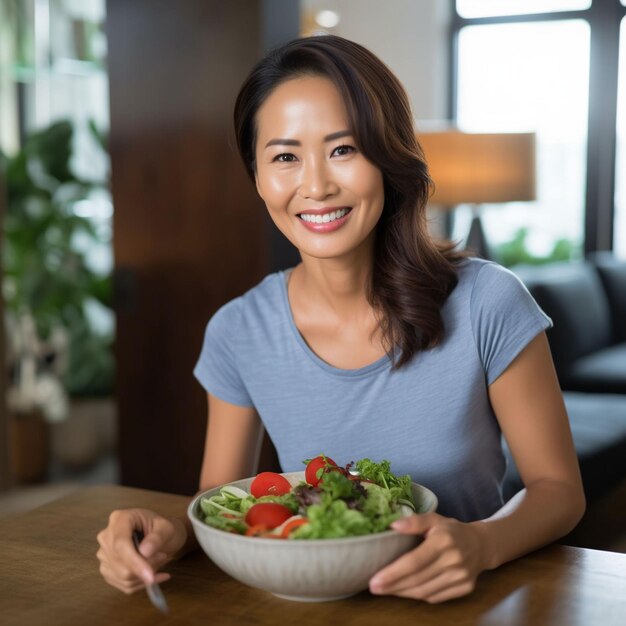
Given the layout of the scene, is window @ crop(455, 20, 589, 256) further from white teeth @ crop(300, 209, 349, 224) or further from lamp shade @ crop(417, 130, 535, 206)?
white teeth @ crop(300, 209, 349, 224)

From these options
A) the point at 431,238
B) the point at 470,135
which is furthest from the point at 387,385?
the point at 470,135

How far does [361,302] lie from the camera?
1.66 meters

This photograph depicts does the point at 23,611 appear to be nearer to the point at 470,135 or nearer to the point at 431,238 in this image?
the point at 431,238

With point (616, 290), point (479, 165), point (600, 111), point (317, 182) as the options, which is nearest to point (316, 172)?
point (317, 182)

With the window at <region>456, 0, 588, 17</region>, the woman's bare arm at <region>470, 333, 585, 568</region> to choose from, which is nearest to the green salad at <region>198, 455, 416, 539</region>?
the woman's bare arm at <region>470, 333, 585, 568</region>

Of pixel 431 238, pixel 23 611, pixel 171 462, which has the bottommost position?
pixel 171 462

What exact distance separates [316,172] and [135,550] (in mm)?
596

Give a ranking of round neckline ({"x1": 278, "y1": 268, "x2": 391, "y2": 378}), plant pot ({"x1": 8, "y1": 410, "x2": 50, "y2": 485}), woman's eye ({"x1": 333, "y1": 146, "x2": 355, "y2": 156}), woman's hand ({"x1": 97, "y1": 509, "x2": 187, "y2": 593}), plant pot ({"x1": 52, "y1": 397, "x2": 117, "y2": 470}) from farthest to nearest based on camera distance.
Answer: plant pot ({"x1": 52, "y1": 397, "x2": 117, "y2": 470}) < plant pot ({"x1": 8, "y1": 410, "x2": 50, "y2": 485}) < round neckline ({"x1": 278, "y1": 268, "x2": 391, "y2": 378}) < woman's eye ({"x1": 333, "y1": 146, "x2": 355, "y2": 156}) < woman's hand ({"x1": 97, "y1": 509, "x2": 187, "y2": 593})

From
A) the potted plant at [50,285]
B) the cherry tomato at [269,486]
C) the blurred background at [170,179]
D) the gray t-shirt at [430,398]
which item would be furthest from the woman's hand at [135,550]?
the potted plant at [50,285]

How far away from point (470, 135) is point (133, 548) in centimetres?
320

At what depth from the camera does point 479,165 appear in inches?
161

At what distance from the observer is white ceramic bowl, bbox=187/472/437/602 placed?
0.98 m

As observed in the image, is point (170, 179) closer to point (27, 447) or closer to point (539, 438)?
point (539, 438)

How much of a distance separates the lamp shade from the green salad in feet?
Result: 9.90
